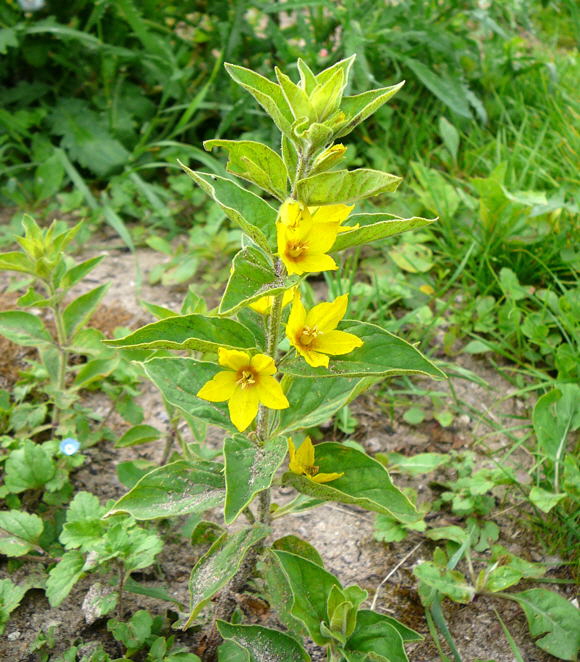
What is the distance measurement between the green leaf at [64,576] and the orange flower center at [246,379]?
66 centimetres

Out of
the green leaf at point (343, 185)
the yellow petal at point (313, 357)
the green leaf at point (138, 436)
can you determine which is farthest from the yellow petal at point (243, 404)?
the green leaf at point (138, 436)

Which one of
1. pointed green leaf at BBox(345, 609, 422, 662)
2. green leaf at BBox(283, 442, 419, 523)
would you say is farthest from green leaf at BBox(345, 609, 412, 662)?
green leaf at BBox(283, 442, 419, 523)

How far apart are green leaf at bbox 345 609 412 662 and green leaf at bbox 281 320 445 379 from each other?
1.82ft

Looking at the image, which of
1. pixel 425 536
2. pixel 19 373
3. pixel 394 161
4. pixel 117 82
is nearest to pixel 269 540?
pixel 425 536

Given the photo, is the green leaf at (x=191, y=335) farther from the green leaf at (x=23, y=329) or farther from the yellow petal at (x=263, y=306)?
the green leaf at (x=23, y=329)

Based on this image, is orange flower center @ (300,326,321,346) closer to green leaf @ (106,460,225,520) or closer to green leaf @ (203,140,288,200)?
green leaf @ (203,140,288,200)

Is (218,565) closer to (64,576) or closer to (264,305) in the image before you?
(64,576)

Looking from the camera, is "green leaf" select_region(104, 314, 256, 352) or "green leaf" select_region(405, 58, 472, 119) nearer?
"green leaf" select_region(104, 314, 256, 352)

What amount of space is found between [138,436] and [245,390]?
2.35 feet

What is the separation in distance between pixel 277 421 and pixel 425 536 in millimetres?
663

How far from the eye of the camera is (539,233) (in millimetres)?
2840

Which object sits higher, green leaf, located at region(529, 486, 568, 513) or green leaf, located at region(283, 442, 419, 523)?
green leaf, located at region(283, 442, 419, 523)

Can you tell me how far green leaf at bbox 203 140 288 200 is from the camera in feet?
4.46

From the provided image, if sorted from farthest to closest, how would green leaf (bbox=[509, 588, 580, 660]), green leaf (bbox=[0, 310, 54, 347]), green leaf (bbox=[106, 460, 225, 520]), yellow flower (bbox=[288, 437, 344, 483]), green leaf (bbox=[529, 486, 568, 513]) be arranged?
green leaf (bbox=[0, 310, 54, 347]), green leaf (bbox=[529, 486, 568, 513]), green leaf (bbox=[509, 588, 580, 660]), yellow flower (bbox=[288, 437, 344, 483]), green leaf (bbox=[106, 460, 225, 520])
